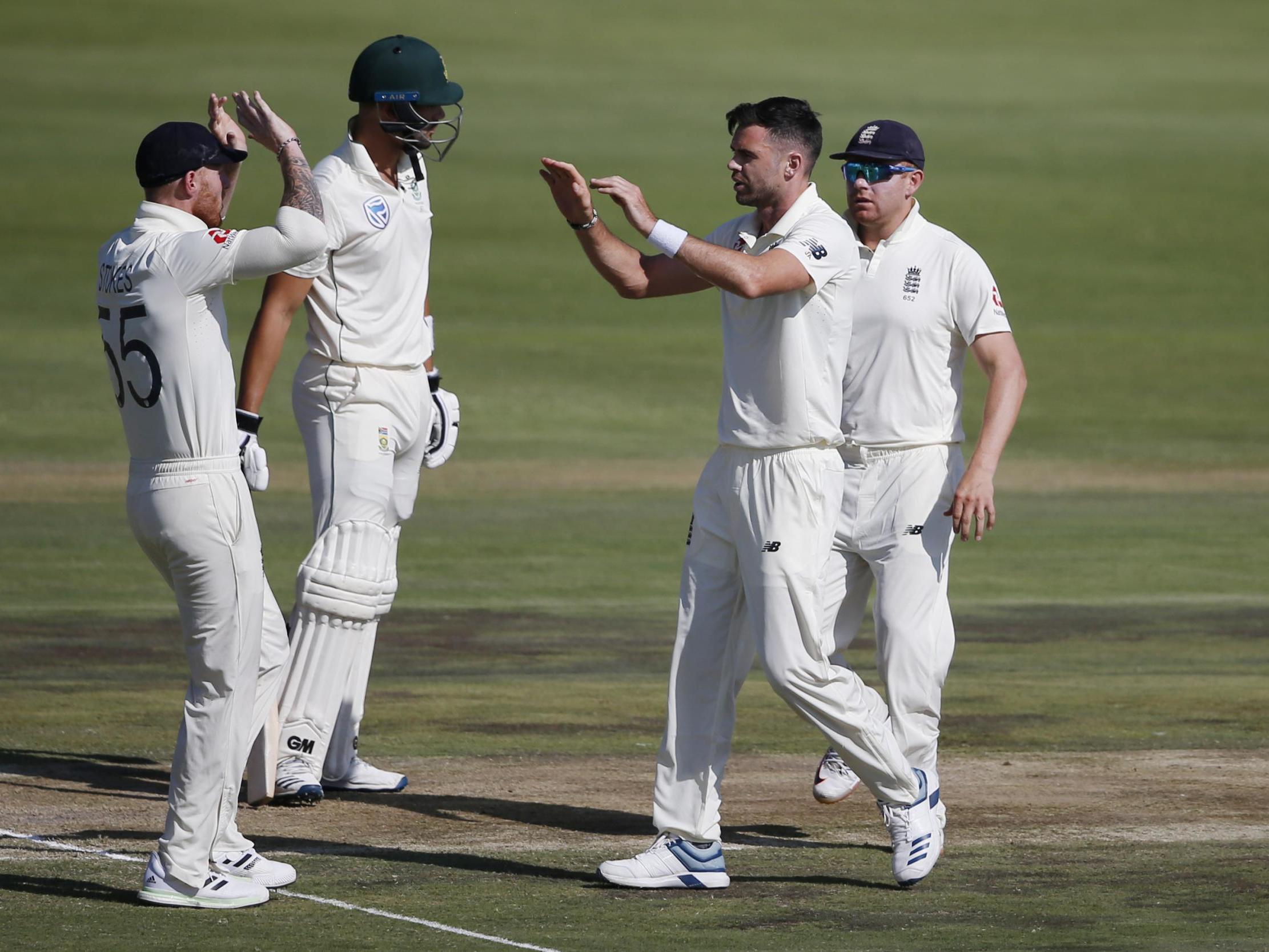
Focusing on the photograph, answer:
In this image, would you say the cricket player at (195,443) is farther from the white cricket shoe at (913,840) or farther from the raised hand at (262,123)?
the white cricket shoe at (913,840)

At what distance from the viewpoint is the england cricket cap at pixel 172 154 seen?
226 inches

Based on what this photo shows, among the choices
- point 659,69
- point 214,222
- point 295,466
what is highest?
point 659,69

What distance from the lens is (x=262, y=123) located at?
5914 millimetres

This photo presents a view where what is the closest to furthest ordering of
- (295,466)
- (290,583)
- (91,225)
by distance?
Answer: (290,583) < (295,466) < (91,225)

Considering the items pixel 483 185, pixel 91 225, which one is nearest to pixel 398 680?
pixel 91 225

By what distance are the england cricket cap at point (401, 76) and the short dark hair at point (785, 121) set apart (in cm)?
155

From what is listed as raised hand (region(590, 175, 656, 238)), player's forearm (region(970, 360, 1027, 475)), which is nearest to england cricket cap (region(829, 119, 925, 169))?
player's forearm (region(970, 360, 1027, 475))

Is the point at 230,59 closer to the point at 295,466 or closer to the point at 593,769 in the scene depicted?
the point at 295,466

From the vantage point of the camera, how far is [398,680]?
32.3 ft

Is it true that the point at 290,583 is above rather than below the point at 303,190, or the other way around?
below

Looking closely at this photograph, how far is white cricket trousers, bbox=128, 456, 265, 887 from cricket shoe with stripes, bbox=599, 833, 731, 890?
1145mm

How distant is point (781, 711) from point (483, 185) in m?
30.5

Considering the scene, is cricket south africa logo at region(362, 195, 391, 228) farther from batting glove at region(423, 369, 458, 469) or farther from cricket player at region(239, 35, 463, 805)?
batting glove at region(423, 369, 458, 469)

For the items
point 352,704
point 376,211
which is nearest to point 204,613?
point 352,704
